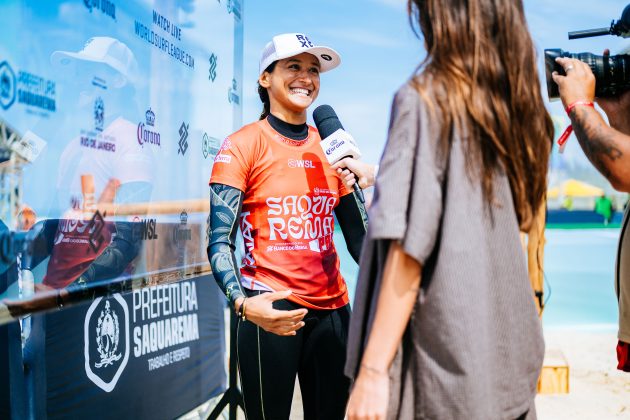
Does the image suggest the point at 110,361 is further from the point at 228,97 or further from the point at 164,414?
the point at 228,97

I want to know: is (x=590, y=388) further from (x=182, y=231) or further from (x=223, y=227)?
(x=223, y=227)

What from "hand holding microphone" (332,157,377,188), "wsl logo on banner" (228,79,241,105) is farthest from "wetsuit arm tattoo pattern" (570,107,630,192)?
"wsl logo on banner" (228,79,241,105)

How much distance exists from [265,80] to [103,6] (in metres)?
0.78

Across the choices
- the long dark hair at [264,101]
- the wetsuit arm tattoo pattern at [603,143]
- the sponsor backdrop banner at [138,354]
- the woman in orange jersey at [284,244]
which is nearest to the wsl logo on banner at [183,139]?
the sponsor backdrop banner at [138,354]

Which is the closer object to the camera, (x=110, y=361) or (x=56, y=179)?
(x=56, y=179)

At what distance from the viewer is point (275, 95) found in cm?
254

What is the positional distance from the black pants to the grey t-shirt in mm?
1041

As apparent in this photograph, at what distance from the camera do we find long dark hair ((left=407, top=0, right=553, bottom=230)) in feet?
4.28

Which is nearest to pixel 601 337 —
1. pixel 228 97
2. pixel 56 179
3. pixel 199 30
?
pixel 228 97

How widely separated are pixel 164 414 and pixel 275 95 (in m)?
2.12

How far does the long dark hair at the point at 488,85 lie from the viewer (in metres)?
1.31

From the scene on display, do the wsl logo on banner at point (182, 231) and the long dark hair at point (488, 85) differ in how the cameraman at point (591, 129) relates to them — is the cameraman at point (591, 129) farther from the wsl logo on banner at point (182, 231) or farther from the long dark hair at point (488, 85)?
the wsl logo on banner at point (182, 231)

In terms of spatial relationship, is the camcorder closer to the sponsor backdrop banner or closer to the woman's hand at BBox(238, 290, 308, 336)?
the woman's hand at BBox(238, 290, 308, 336)

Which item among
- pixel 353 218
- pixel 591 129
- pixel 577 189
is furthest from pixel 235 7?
pixel 577 189
